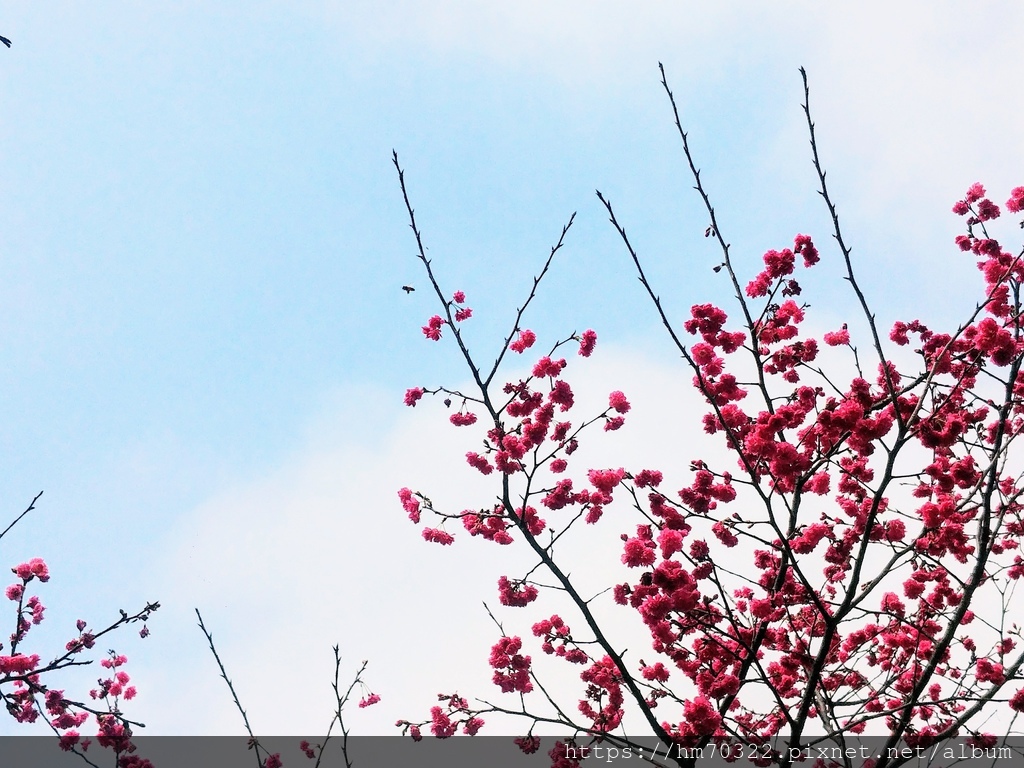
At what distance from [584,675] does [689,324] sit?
3.32 m

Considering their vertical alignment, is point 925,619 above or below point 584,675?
above

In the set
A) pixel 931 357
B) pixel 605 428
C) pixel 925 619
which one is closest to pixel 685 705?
pixel 605 428

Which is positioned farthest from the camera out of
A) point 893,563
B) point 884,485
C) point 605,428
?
point 605,428

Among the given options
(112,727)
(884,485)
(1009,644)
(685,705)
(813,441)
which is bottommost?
(112,727)

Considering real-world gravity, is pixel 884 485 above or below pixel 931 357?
below

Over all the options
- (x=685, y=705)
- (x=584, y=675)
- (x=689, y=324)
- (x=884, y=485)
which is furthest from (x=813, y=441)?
(x=584, y=675)

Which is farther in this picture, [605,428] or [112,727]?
[112,727]

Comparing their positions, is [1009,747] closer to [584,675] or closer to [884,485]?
[884,485]

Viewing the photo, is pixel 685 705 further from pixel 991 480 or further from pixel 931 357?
pixel 931 357

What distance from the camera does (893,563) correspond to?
6121mm

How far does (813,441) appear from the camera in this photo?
6.34 meters

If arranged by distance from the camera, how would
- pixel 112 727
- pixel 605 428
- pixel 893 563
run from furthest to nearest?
1. pixel 112 727
2. pixel 605 428
3. pixel 893 563

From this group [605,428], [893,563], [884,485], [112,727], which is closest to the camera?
[884,485]

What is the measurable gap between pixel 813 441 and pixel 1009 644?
2.78 metres
